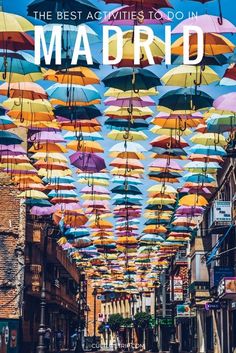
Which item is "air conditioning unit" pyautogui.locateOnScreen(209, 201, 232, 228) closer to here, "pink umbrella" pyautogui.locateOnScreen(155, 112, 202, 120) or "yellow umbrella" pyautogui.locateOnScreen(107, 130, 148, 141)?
"yellow umbrella" pyautogui.locateOnScreen(107, 130, 148, 141)

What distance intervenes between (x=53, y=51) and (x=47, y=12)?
2.83 ft

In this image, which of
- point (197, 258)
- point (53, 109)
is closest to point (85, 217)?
point (53, 109)

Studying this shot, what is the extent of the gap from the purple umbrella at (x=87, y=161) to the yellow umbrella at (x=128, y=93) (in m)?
4.96

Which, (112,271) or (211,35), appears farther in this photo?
(112,271)

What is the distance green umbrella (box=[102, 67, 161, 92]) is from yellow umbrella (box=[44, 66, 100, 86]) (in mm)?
432

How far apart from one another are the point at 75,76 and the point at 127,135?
4684 mm

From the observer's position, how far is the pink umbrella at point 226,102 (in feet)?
62.4

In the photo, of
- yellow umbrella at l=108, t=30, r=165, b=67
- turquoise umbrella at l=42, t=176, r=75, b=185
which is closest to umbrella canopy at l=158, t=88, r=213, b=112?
yellow umbrella at l=108, t=30, r=165, b=67

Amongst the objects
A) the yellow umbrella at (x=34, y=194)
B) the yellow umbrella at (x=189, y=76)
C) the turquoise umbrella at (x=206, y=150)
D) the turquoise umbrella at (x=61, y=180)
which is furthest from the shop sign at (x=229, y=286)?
the yellow umbrella at (x=189, y=76)

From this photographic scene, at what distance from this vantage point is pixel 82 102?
19.6m

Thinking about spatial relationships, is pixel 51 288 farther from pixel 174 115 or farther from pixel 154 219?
pixel 174 115

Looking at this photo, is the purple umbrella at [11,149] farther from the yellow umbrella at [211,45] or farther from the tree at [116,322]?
the tree at [116,322]

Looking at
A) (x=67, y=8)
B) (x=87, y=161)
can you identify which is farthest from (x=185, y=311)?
(x=67, y=8)

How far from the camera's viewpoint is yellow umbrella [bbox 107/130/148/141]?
886 inches
